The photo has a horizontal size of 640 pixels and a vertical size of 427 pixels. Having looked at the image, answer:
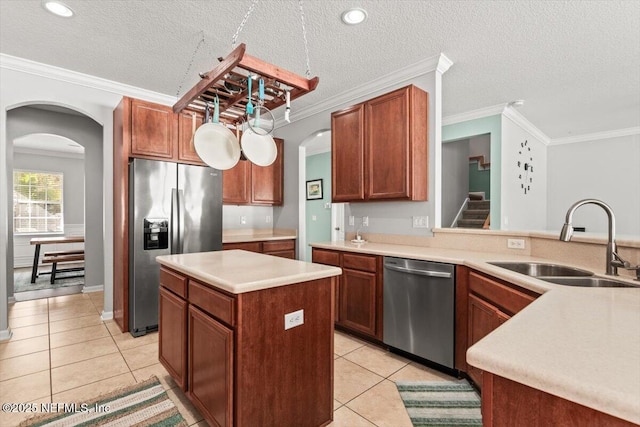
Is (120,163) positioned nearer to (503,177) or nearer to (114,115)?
(114,115)

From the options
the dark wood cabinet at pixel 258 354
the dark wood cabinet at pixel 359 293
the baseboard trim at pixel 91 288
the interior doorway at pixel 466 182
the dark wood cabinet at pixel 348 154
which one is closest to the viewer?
the dark wood cabinet at pixel 258 354

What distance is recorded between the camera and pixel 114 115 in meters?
3.60

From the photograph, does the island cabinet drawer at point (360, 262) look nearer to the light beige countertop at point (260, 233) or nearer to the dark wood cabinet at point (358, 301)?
the dark wood cabinet at point (358, 301)

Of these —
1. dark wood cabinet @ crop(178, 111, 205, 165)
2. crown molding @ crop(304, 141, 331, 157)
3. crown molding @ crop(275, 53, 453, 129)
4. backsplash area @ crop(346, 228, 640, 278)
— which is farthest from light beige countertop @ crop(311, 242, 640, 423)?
crown molding @ crop(304, 141, 331, 157)

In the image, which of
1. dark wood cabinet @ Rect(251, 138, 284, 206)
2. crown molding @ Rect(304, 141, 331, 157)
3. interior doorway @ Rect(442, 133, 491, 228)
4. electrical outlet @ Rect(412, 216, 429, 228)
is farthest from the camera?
crown molding @ Rect(304, 141, 331, 157)

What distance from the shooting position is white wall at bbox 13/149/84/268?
677cm

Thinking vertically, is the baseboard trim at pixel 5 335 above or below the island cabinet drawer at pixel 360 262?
below

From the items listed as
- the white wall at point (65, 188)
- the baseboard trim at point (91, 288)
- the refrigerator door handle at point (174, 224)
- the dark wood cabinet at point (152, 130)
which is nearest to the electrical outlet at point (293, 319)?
the refrigerator door handle at point (174, 224)

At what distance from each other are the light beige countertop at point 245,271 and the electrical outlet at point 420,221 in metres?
1.61

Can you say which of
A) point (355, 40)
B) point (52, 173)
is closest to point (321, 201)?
point (355, 40)

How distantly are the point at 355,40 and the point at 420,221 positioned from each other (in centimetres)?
176

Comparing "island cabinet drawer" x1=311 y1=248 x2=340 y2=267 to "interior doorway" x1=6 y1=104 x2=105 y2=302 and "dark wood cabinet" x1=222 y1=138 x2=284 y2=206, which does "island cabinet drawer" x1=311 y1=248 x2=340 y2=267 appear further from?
"interior doorway" x1=6 y1=104 x2=105 y2=302

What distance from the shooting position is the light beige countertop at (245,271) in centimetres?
149

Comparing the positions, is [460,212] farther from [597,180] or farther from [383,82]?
[383,82]
